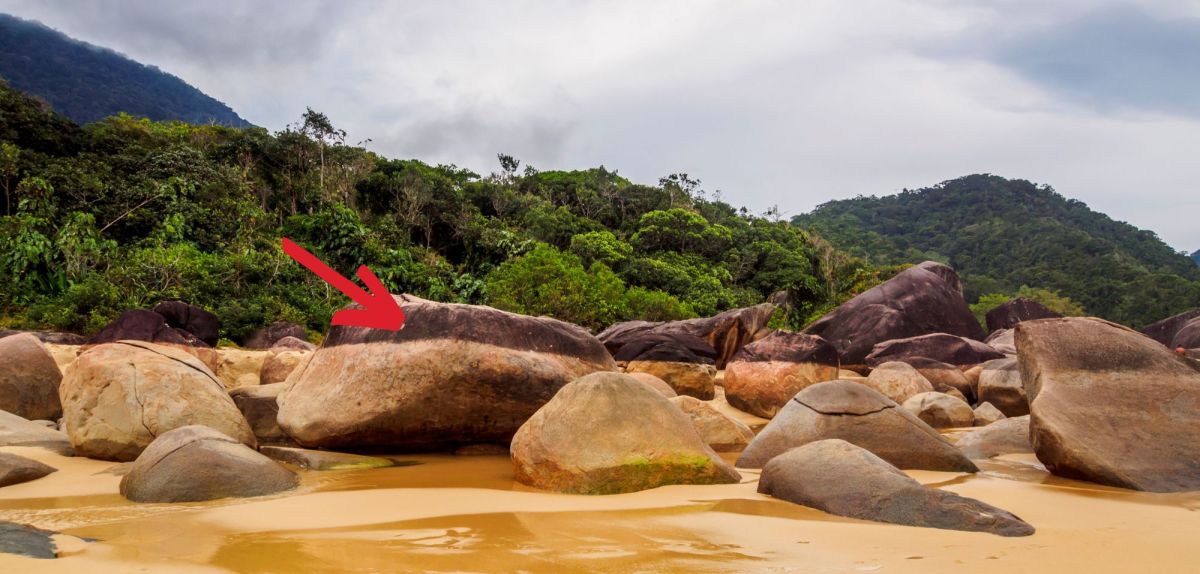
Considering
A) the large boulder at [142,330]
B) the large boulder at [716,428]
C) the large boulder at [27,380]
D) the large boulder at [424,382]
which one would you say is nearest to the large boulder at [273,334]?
the large boulder at [142,330]

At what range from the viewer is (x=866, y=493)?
4.13 m

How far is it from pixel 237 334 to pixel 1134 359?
72.0 feet

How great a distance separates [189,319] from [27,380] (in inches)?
432

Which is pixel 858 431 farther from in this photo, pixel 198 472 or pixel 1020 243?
pixel 1020 243

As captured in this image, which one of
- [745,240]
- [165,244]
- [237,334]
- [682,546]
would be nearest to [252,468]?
[682,546]

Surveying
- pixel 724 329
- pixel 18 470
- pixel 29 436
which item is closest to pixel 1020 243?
pixel 724 329

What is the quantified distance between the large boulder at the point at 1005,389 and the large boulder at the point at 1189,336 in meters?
7.33

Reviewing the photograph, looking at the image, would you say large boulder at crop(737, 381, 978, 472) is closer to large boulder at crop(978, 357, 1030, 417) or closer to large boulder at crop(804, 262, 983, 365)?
large boulder at crop(978, 357, 1030, 417)

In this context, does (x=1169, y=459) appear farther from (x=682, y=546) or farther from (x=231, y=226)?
(x=231, y=226)

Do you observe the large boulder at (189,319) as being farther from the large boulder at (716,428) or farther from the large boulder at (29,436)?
the large boulder at (716,428)

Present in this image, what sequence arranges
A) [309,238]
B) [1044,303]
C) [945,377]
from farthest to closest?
[1044,303] → [309,238] → [945,377]

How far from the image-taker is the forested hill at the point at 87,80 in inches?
3214

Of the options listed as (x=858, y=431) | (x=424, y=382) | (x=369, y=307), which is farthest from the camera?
(x=369, y=307)

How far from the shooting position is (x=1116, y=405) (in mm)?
5875
